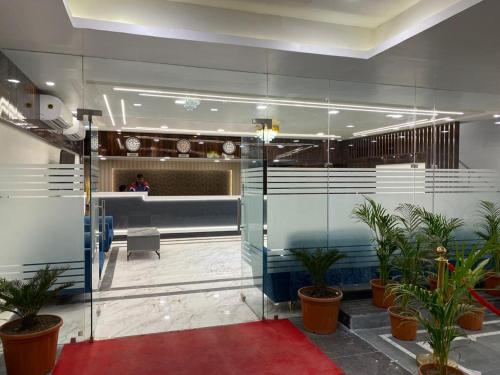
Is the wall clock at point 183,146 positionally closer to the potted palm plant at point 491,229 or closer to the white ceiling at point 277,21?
the white ceiling at point 277,21

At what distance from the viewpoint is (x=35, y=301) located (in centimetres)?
288

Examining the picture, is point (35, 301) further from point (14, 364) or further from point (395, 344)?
point (395, 344)

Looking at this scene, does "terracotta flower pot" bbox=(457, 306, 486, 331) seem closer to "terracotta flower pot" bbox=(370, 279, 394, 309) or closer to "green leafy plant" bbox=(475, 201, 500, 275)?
"terracotta flower pot" bbox=(370, 279, 394, 309)

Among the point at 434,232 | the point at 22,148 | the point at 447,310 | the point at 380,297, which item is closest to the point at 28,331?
the point at 22,148

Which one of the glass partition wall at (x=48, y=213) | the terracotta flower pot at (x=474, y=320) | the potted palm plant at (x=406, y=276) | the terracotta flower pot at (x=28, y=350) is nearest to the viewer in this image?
the terracotta flower pot at (x=28, y=350)

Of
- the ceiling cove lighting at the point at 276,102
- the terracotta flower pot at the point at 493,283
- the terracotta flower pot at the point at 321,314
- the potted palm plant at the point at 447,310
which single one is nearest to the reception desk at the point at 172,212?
the ceiling cove lighting at the point at 276,102

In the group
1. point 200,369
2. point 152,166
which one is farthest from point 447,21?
point 152,166

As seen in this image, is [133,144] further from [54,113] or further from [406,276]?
[406,276]

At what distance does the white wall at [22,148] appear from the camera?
12.2 feet

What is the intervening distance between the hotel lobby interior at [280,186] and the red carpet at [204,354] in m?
0.02

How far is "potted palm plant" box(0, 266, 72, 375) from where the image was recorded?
271 centimetres

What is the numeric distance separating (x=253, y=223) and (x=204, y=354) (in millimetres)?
1644

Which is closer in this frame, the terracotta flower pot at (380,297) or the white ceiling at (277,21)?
the white ceiling at (277,21)

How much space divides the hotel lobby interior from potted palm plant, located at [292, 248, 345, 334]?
0.02 metres
